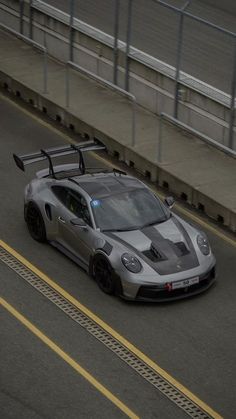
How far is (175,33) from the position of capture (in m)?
24.6

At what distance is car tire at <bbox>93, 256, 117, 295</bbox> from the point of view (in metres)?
18.1

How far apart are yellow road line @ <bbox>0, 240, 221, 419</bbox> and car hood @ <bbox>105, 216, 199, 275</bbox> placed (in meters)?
1.11

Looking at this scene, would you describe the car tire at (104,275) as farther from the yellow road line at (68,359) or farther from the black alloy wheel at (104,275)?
the yellow road line at (68,359)

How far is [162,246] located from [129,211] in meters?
0.99

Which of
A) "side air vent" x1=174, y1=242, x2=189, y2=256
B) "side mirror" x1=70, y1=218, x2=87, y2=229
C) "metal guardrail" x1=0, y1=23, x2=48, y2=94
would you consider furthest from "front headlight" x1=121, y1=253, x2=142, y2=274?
"metal guardrail" x1=0, y1=23, x2=48, y2=94

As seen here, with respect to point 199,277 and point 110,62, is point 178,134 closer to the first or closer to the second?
point 110,62

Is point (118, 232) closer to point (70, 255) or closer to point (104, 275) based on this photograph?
point (104, 275)

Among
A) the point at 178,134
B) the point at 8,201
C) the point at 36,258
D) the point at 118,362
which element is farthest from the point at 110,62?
the point at 118,362

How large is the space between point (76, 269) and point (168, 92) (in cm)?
660

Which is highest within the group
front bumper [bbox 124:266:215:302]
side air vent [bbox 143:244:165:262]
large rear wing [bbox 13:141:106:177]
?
large rear wing [bbox 13:141:106:177]

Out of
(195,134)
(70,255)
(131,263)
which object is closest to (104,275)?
(131,263)

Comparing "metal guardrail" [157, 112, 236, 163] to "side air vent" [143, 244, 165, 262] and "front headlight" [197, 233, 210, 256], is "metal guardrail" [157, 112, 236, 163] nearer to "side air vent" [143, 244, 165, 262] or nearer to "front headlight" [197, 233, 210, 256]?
"front headlight" [197, 233, 210, 256]

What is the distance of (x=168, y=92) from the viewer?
969 inches

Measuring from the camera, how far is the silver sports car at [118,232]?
1791 cm
